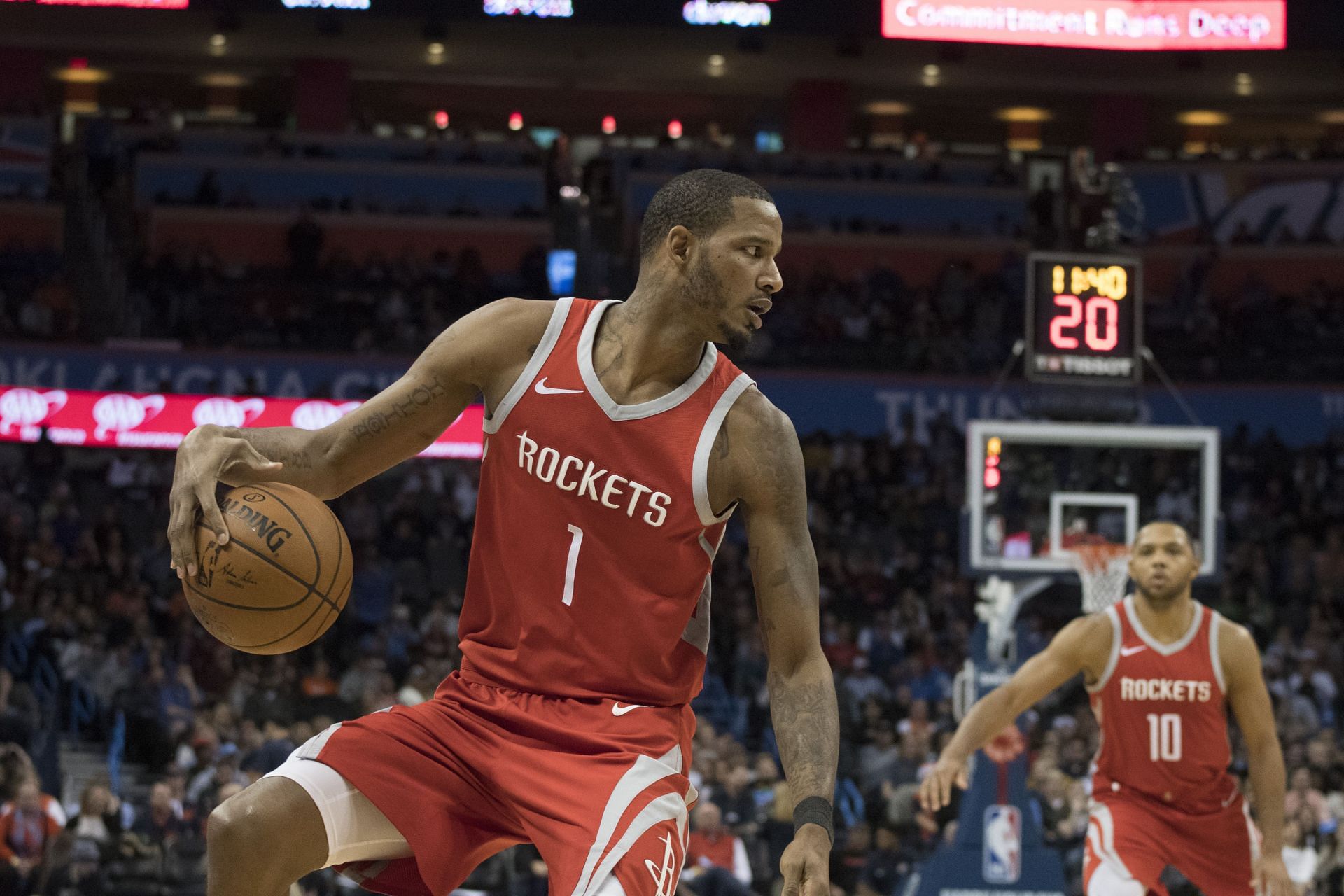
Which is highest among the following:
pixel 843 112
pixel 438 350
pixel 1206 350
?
pixel 843 112

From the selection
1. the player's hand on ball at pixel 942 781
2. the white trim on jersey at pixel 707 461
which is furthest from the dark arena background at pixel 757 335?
the white trim on jersey at pixel 707 461

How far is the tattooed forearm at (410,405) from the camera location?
3.56 m

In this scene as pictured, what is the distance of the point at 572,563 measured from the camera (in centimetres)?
342

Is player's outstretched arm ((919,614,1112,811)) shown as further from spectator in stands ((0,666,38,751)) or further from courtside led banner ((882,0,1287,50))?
courtside led banner ((882,0,1287,50))

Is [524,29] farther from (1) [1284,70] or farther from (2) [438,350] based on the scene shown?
(2) [438,350]

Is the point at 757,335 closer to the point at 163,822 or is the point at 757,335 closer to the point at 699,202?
the point at 163,822

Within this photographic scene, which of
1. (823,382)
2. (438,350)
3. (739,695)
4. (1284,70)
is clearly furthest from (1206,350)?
(438,350)

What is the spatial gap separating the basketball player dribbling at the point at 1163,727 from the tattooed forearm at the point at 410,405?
325cm

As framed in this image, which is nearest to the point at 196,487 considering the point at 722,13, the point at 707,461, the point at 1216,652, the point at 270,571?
the point at 270,571

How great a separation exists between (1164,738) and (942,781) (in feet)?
3.39

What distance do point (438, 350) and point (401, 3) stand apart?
60.4 feet

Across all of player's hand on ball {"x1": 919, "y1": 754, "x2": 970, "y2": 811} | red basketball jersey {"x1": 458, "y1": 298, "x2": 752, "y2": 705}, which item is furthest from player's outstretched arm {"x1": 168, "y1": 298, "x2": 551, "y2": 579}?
player's hand on ball {"x1": 919, "y1": 754, "x2": 970, "y2": 811}

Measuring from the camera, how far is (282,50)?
2478cm

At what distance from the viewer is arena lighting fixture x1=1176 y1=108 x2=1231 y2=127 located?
89.8ft
